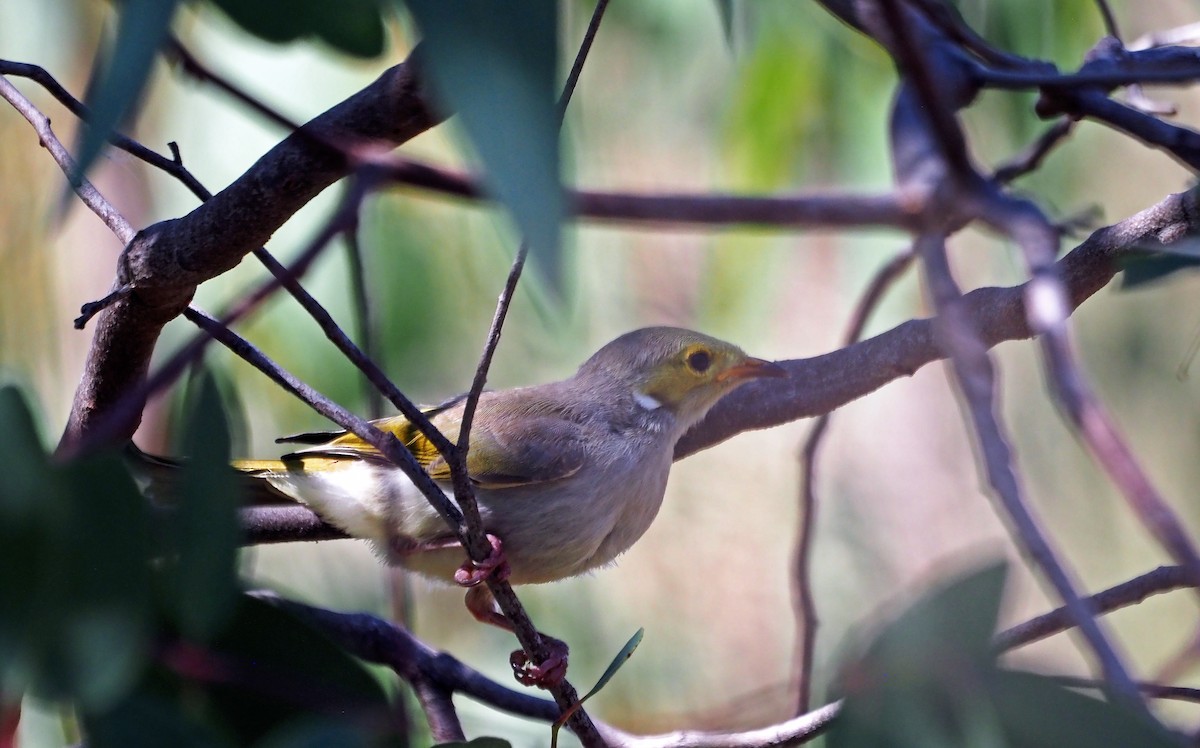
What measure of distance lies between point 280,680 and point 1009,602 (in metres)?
1.02

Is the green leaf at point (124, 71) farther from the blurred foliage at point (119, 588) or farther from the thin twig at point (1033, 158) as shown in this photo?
the thin twig at point (1033, 158)

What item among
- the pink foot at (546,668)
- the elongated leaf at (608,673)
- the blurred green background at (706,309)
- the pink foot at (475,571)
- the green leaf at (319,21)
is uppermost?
the blurred green background at (706,309)

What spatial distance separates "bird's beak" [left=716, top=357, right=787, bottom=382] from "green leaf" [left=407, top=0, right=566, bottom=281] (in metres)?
2.14

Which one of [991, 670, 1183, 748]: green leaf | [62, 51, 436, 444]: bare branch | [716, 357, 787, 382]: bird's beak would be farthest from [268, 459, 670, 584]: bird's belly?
[991, 670, 1183, 748]: green leaf

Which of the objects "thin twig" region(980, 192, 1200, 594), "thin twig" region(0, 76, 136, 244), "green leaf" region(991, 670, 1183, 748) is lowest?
"green leaf" region(991, 670, 1183, 748)

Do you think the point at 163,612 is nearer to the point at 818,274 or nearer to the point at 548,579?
the point at 548,579

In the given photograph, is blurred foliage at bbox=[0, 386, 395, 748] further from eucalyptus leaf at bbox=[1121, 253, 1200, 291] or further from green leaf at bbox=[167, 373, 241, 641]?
eucalyptus leaf at bbox=[1121, 253, 1200, 291]

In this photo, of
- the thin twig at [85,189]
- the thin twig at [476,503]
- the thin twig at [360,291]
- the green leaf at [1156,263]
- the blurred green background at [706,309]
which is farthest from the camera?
the blurred green background at [706,309]

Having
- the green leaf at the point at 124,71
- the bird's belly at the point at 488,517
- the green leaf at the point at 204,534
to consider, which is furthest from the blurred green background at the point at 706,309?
the green leaf at the point at 124,71

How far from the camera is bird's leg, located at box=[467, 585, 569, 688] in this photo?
7.83ft

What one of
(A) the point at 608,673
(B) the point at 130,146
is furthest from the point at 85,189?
(A) the point at 608,673

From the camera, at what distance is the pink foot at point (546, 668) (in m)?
2.35

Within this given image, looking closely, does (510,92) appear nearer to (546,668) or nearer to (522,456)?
(546,668)

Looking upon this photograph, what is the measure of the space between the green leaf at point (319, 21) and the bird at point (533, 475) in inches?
60.0
